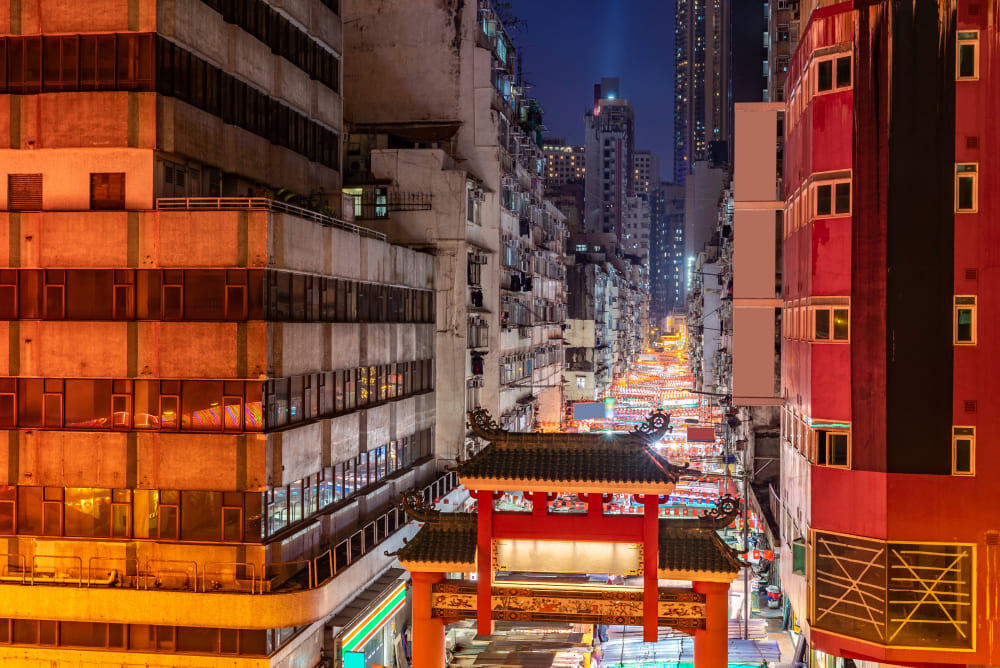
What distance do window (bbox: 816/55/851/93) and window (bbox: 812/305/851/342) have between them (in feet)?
19.5

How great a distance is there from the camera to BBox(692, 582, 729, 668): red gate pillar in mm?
22094

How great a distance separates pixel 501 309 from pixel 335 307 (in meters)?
22.9

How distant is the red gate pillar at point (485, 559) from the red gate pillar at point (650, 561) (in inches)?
153

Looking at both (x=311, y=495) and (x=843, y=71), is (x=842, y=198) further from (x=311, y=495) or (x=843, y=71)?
(x=311, y=495)

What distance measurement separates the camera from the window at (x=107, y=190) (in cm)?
2483

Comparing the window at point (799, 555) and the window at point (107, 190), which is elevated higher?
the window at point (107, 190)

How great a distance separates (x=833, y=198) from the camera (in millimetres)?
23578

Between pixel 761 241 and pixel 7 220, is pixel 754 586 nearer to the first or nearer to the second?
pixel 761 241

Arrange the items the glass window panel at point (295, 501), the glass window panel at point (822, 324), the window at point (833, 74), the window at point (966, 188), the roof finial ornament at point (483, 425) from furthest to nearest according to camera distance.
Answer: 1. the glass window panel at point (295, 501)
2. the glass window panel at point (822, 324)
3. the window at point (833, 74)
4. the roof finial ornament at point (483, 425)
5. the window at point (966, 188)

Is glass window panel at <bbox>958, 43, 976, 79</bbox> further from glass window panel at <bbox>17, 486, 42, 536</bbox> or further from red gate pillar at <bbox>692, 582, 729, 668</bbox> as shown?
glass window panel at <bbox>17, 486, 42, 536</bbox>

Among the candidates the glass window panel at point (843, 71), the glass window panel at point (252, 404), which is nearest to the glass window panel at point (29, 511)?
the glass window panel at point (252, 404)

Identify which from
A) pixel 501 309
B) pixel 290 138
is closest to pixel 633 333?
pixel 501 309

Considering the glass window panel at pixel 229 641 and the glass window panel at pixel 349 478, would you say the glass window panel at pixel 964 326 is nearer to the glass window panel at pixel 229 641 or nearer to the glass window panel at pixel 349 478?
the glass window panel at pixel 349 478

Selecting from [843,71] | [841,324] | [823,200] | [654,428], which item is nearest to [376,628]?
[654,428]
